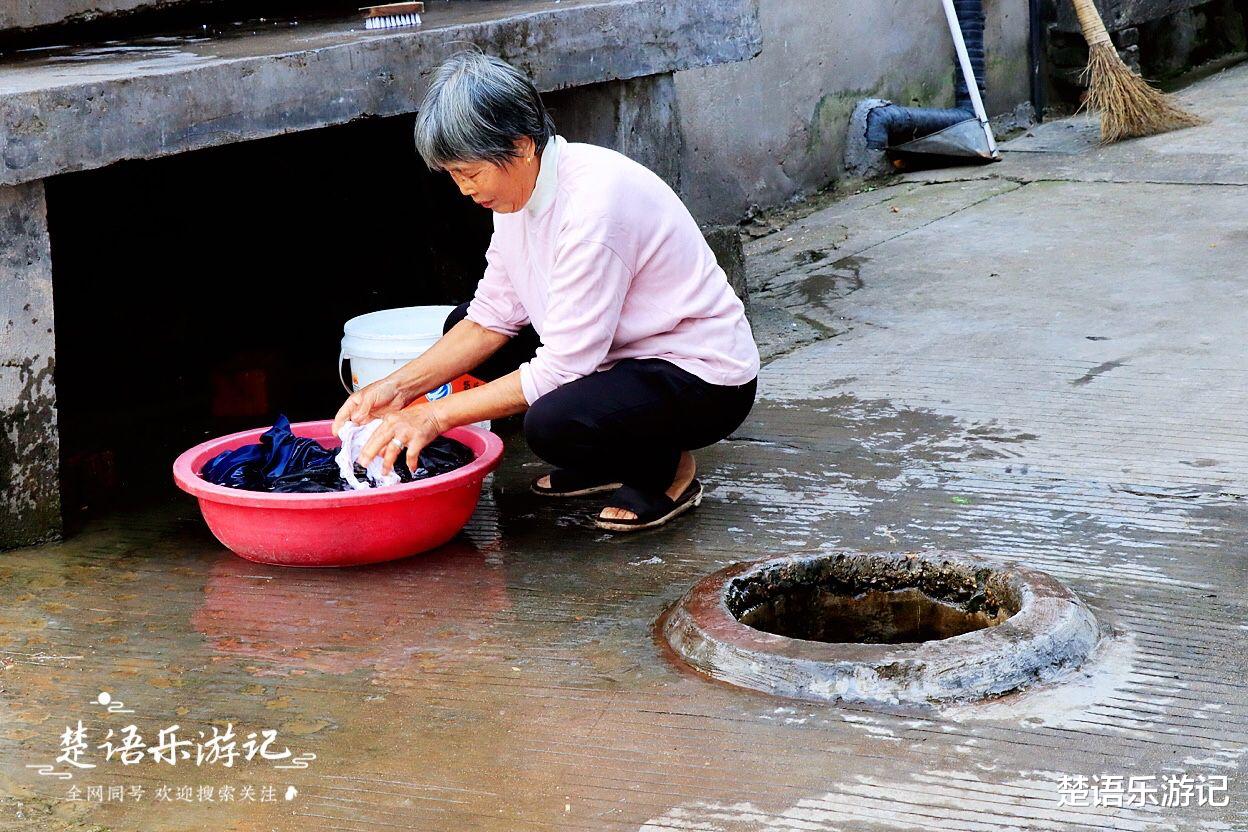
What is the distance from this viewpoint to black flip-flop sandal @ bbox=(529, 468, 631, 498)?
154 inches

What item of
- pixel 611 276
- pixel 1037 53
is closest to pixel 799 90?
pixel 1037 53

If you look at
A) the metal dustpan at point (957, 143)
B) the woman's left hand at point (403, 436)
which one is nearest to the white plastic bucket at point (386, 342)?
the woman's left hand at point (403, 436)

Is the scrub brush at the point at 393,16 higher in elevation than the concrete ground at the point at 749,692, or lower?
higher

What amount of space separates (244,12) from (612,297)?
2.62 meters

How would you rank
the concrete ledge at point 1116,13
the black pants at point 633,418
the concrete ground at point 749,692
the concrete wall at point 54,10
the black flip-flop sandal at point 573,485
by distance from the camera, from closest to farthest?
the concrete ground at point 749,692 → the black pants at point 633,418 → the black flip-flop sandal at point 573,485 → the concrete wall at point 54,10 → the concrete ledge at point 1116,13

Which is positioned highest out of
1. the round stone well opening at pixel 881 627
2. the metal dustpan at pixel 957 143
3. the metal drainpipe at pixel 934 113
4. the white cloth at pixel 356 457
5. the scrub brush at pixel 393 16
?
the scrub brush at pixel 393 16

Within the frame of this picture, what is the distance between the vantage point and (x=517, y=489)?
13.2 feet

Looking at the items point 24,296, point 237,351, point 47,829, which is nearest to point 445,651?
point 47,829

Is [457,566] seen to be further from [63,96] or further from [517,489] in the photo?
[63,96]

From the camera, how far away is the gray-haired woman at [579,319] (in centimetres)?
315

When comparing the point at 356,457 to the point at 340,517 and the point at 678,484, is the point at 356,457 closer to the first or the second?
the point at 340,517

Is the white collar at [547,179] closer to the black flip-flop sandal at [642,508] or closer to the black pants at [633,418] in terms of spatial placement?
the black pants at [633,418]

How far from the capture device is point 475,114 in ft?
10.0

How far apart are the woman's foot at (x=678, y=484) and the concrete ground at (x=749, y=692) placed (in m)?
0.06
